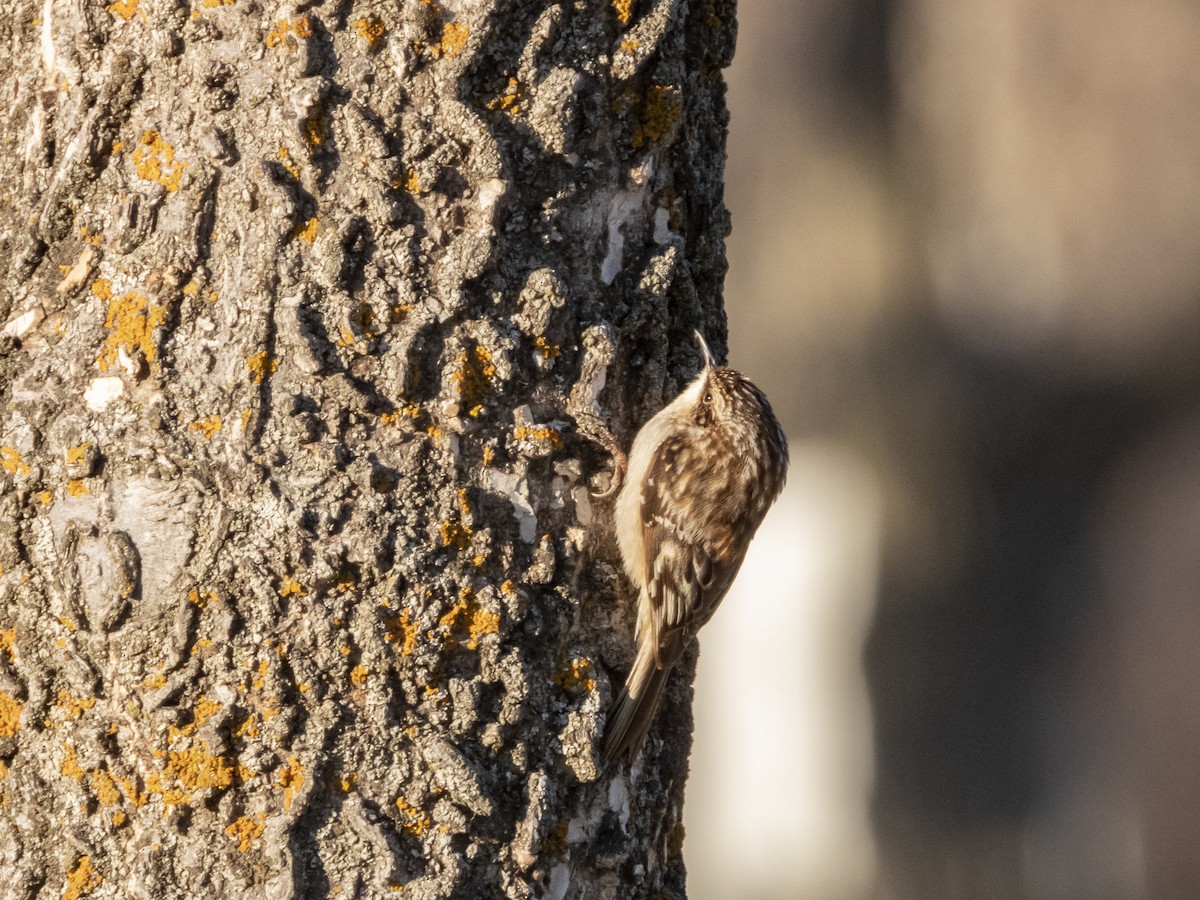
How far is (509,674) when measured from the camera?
2.19 metres

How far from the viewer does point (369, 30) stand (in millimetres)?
2162

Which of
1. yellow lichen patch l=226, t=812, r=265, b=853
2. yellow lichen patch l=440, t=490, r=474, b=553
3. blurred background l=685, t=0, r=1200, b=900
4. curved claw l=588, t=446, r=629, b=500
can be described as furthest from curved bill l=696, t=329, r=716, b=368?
blurred background l=685, t=0, r=1200, b=900

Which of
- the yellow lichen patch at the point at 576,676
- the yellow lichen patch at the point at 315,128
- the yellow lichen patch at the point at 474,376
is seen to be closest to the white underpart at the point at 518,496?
the yellow lichen patch at the point at 474,376

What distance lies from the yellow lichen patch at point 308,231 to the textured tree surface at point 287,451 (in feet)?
0.06

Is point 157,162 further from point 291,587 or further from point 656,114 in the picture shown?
point 656,114

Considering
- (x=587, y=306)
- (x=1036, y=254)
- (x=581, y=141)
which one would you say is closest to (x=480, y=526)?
(x=587, y=306)

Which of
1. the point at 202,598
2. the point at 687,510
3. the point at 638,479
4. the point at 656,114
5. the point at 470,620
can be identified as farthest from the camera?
the point at 687,510

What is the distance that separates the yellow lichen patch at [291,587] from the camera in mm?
2082

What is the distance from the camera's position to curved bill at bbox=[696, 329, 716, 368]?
260 cm

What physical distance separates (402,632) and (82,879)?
58 centimetres

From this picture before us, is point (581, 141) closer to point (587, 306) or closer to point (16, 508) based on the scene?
point (587, 306)

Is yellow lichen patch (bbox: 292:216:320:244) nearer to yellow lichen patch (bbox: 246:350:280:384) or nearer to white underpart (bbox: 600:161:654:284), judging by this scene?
yellow lichen patch (bbox: 246:350:280:384)

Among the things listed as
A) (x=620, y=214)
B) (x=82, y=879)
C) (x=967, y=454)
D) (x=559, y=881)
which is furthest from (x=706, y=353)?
(x=967, y=454)

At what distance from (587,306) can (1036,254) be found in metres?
3.33
